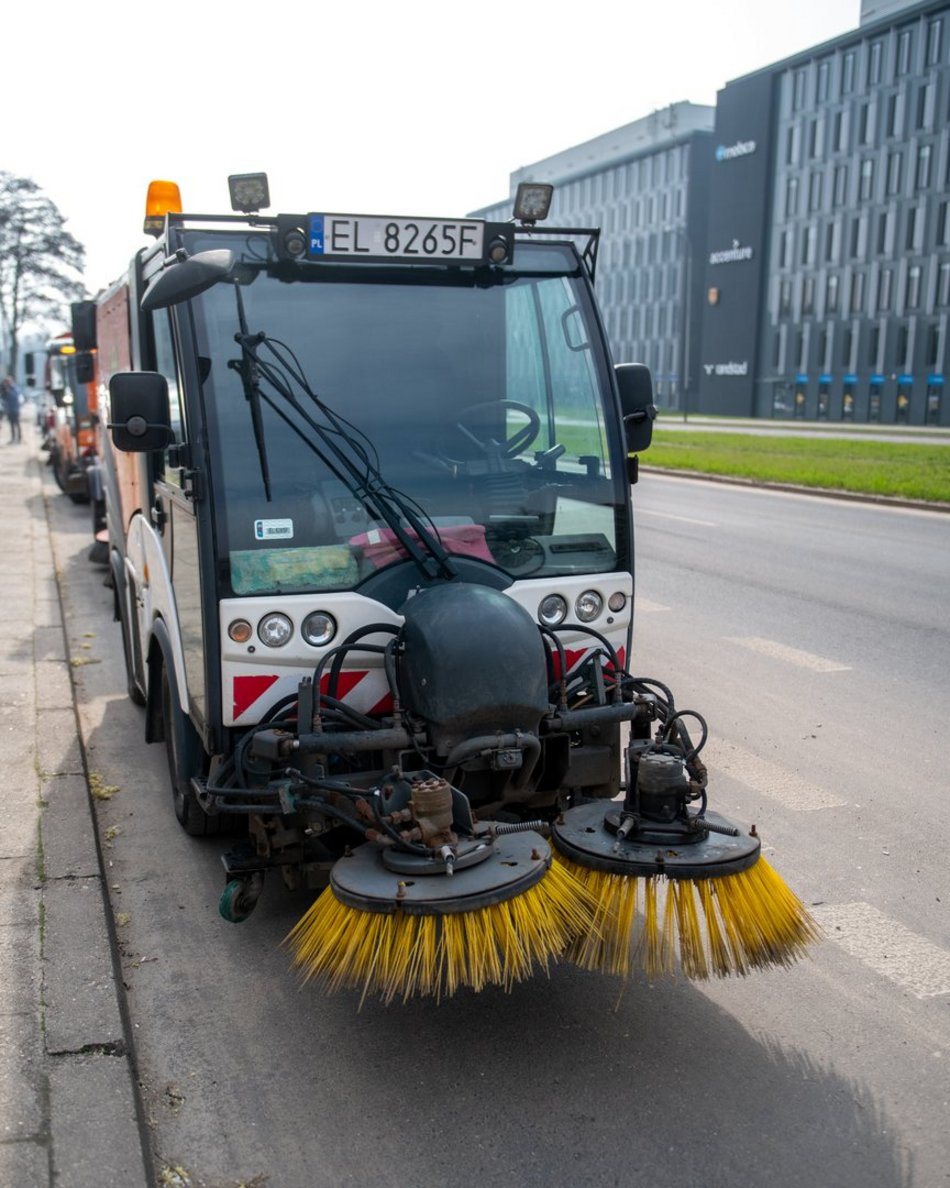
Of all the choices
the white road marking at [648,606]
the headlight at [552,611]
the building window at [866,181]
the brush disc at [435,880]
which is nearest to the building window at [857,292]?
the building window at [866,181]

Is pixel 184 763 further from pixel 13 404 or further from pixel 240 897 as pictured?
pixel 13 404

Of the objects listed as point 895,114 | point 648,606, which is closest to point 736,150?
point 895,114

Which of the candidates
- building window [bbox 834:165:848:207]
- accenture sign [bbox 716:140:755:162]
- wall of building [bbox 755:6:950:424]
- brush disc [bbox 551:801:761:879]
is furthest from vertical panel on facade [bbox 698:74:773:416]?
brush disc [bbox 551:801:761:879]

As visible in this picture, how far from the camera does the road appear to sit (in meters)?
3.14

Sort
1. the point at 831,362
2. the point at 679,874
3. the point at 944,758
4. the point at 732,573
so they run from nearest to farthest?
the point at 679,874, the point at 944,758, the point at 732,573, the point at 831,362

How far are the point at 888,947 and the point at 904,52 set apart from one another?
6960 cm

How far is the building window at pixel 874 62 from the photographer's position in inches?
2547

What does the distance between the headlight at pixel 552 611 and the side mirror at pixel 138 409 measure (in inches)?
61.1

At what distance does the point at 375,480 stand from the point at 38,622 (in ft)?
22.3

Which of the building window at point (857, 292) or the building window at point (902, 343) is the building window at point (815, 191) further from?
the building window at point (902, 343)

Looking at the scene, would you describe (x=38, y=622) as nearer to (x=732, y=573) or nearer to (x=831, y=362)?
(x=732, y=573)

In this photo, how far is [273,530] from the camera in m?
4.18

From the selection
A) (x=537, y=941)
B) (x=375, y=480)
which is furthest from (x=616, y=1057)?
(x=375, y=480)

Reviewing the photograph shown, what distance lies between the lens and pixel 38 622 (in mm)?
10227
